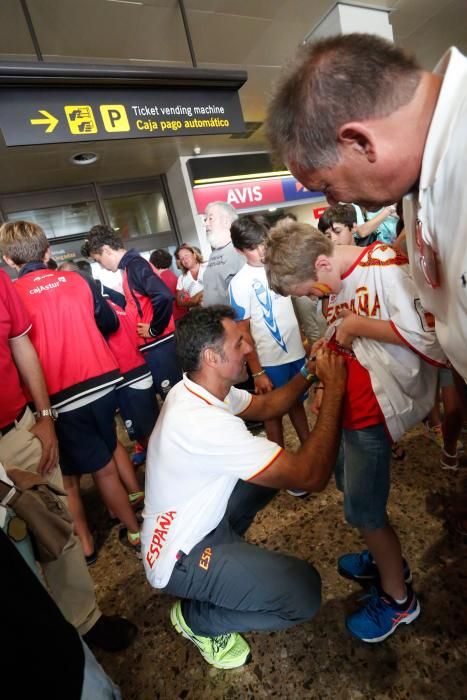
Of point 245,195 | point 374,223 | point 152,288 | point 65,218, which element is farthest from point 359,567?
point 65,218

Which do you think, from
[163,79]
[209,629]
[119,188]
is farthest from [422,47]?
[209,629]

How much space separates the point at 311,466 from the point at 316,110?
105cm

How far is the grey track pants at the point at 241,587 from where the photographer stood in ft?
4.18

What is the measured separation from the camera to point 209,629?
4.44ft

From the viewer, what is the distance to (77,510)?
6.84 ft

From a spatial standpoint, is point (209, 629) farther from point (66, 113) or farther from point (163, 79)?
point (163, 79)

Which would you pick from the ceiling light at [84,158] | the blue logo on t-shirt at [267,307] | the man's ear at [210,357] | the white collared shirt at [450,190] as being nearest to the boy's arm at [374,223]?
the blue logo on t-shirt at [267,307]

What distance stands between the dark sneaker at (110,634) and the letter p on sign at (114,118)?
2.79 metres

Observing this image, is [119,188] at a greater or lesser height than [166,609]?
greater

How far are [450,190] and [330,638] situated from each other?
5.38ft

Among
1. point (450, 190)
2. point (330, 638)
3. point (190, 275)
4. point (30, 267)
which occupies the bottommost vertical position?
point (330, 638)

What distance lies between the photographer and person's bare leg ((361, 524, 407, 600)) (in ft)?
4.18

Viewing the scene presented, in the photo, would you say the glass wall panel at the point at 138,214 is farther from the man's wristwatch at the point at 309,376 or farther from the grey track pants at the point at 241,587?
the grey track pants at the point at 241,587

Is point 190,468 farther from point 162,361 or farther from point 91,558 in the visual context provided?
point 162,361
